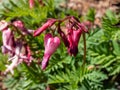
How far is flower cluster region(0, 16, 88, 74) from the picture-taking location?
223 centimetres

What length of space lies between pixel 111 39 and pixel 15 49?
0.82 m

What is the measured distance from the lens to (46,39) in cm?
226

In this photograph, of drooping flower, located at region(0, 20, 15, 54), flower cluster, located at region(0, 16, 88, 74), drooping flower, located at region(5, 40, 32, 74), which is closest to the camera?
flower cluster, located at region(0, 16, 88, 74)

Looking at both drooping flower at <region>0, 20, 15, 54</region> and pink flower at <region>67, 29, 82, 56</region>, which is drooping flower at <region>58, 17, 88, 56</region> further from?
drooping flower at <region>0, 20, 15, 54</region>

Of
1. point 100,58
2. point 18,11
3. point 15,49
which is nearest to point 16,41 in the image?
point 15,49

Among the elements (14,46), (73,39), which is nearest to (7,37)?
(14,46)

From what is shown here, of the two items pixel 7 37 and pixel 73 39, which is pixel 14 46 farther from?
pixel 73 39

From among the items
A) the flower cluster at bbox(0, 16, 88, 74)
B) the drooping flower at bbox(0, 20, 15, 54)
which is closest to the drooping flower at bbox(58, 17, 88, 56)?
the flower cluster at bbox(0, 16, 88, 74)

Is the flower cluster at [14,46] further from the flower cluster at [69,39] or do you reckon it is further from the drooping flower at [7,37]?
the flower cluster at [69,39]

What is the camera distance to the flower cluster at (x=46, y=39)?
7.32ft

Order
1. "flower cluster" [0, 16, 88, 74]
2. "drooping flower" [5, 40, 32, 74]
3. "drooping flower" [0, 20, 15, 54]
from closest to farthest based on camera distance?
"flower cluster" [0, 16, 88, 74], "drooping flower" [0, 20, 15, 54], "drooping flower" [5, 40, 32, 74]

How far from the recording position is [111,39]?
2990 mm

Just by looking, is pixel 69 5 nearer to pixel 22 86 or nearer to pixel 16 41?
pixel 22 86

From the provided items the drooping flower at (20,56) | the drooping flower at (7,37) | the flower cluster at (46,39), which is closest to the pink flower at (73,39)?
the flower cluster at (46,39)
